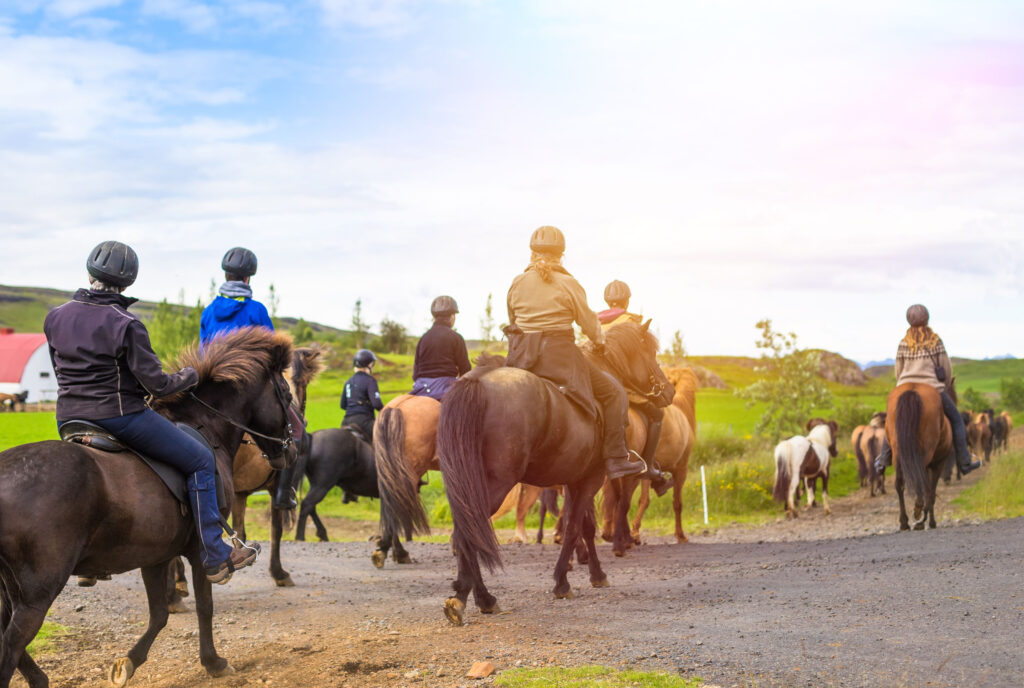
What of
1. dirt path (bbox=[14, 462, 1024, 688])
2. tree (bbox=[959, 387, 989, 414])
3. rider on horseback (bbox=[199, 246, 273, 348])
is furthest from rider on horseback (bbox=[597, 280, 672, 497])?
tree (bbox=[959, 387, 989, 414])

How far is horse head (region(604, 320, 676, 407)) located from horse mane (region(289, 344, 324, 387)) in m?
3.25

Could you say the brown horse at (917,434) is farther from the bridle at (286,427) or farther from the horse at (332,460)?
the bridle at (286,427)

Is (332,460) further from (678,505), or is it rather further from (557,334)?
(557,334)

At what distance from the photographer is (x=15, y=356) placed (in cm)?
4403

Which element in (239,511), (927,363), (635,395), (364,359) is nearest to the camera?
(239,511)

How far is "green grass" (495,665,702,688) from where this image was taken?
15.9 feet

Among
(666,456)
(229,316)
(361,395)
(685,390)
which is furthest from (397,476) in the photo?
(685,390)

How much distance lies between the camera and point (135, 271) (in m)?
5.44

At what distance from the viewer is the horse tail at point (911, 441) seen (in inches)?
503

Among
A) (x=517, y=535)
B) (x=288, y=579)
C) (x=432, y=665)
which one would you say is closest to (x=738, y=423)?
(x=517, y=535)

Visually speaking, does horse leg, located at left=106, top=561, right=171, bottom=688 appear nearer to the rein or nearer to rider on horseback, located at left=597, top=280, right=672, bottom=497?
the rein

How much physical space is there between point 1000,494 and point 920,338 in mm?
3978

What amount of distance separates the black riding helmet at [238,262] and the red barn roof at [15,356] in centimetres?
3544

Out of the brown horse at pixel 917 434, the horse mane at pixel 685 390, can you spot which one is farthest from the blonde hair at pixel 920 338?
the horse mane at pixel 685 390
